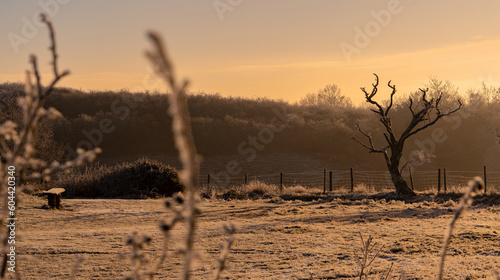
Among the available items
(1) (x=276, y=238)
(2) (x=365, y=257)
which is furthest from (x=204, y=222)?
(2) (x=365, y=257)

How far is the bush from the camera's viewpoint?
1806 cm

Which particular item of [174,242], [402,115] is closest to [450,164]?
[402,115]

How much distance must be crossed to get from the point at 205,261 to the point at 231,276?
2.99 feet

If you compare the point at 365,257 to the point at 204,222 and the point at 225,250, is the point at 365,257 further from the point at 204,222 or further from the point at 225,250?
the point at 204,222

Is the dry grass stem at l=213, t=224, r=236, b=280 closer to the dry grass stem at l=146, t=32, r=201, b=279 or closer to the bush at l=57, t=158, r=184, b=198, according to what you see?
the dry grass stem at l=146, t=32, r=201, b=279

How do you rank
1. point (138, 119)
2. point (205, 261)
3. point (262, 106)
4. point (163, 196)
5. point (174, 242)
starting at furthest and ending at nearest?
1. point (262, 106)
2. point (138, 119)
3. point (163, 196)
4. point (174, 242)
5. point (205, 261)

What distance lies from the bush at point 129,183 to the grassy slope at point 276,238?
6.95 feet

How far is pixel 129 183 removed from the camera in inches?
718

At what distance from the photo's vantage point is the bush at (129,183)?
59.3ft

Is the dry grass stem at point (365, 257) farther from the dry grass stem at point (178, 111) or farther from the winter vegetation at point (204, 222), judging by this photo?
the dry grass stem at point (178, 111)

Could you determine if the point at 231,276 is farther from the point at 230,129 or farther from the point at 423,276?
the point at 230,129

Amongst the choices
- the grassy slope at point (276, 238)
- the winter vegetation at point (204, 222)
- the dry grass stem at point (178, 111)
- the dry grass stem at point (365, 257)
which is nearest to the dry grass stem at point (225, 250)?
the winter vegetation at point (204, 222)

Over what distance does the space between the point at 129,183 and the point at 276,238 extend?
386 inches

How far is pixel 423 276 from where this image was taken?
647 centimetres
